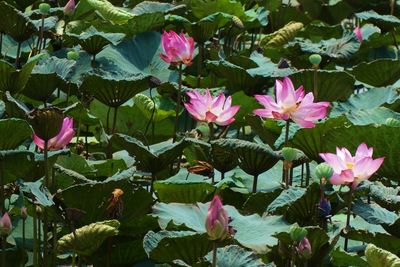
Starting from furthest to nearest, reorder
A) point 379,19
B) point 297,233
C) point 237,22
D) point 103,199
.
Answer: point 379,19
point 237,22
point 103,199
point 297,233

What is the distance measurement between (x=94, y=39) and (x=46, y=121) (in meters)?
1.26

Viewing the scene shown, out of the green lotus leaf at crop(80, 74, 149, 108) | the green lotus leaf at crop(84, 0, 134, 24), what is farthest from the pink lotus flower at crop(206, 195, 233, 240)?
the green lotus leaf at crop(84, 0, 134, 24)

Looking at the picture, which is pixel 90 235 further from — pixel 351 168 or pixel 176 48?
pixel 176 48

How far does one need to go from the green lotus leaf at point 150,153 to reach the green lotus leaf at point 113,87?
0.29m

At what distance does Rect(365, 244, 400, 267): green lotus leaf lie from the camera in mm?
2045

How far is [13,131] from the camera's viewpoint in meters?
2.38

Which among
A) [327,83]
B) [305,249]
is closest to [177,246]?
[305,249]

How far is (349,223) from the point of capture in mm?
2443

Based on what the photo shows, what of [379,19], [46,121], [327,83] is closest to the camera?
[46,121]

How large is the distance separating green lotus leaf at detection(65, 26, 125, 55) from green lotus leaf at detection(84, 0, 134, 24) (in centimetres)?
43

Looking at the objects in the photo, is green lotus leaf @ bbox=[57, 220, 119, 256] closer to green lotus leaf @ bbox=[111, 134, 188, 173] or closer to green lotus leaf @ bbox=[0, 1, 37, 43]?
green lotus leaf @ bbox=[111, 134, 188, 173]

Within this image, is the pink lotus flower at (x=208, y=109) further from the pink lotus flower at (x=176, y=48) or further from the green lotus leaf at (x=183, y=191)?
the pink lotus flower at (x=176, y=48)

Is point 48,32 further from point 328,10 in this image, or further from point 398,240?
point 398,240

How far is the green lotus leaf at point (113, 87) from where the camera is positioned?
291cm
